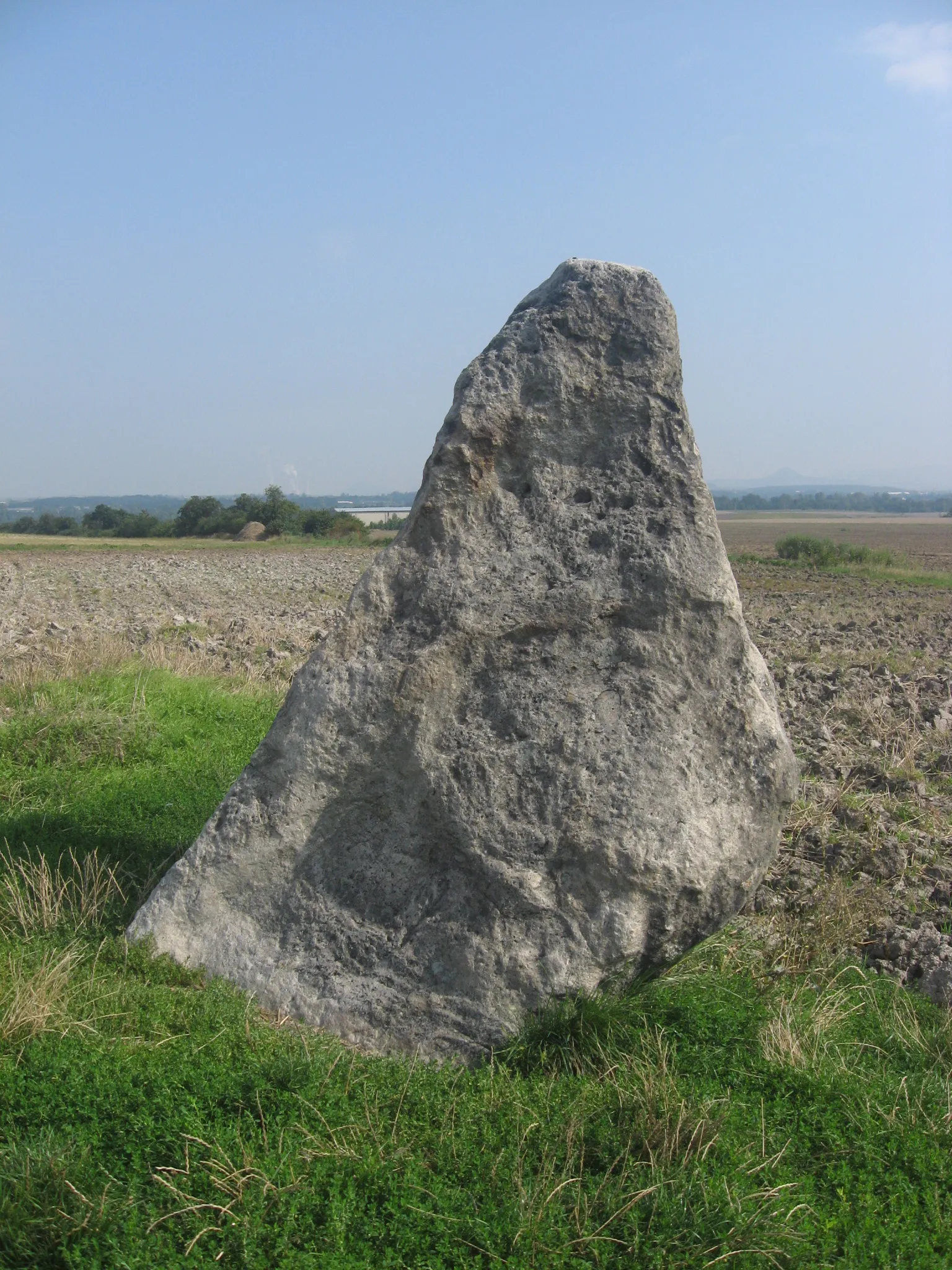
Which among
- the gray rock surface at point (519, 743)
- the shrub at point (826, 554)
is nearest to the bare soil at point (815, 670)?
the gray rock surface at point (519, 743)

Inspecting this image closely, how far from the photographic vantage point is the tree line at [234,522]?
6188cm

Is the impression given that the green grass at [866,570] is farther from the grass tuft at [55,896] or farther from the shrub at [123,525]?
the shrub at [123,525]

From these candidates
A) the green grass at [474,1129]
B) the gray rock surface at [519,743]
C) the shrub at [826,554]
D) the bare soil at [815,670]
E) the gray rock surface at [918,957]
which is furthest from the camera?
the shrub at [826,554]

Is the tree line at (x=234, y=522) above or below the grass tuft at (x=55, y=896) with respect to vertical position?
above

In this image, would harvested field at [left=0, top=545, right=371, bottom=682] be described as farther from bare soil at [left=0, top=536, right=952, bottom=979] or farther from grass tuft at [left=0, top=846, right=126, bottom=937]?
grass tuft at [left=0, top=846, right=126, bottom=937]

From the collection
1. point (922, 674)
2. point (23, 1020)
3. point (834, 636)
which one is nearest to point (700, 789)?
point (23, 1020)

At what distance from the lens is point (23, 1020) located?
12.9 ft

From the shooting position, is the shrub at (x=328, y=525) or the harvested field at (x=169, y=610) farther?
the shrub at (x=328, y=525)

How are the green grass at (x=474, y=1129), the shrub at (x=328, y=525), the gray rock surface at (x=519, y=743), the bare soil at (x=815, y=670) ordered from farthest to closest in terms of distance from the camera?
the shrub at (x=328, y=525), the bare soil at (x=815, y=670), the gray rock surface at (x=519, y=743), the green grass at (x=474, y=1129)

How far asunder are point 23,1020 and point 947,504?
21454 cm

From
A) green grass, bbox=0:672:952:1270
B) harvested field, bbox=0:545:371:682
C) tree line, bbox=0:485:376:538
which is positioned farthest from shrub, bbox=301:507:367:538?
green grass, bbox=0:672:952:1270

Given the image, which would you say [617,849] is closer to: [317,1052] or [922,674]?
[317,1052]

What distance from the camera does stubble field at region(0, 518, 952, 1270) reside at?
3.08m

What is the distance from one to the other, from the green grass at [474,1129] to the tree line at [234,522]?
180ft
